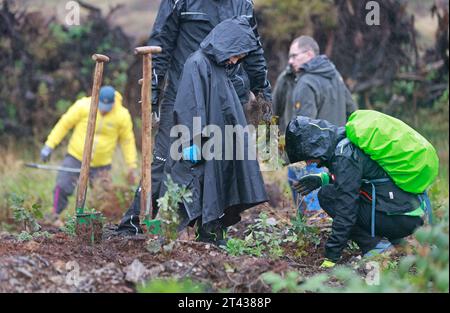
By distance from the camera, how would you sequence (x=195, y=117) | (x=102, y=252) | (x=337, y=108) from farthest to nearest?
(x=337, y=108), (x=195, y=117), (x=102, y=252)

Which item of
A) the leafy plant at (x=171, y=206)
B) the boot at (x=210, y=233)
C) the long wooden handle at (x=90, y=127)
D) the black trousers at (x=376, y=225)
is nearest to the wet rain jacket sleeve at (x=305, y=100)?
the black trousers at (x=376, y=225)

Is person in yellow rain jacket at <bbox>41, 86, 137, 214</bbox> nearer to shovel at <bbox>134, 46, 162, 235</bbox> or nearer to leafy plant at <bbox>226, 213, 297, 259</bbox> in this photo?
leafy plant at <bbox>226, 213, 297, 259</bbox>

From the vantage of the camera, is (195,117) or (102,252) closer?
(102,252)

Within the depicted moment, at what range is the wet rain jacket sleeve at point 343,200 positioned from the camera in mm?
6367

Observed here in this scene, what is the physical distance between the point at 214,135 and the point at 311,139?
699mm

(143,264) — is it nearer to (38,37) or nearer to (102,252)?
(102,252)

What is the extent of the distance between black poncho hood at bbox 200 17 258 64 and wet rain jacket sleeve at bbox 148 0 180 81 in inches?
16.6

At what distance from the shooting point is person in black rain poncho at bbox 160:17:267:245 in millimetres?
6398

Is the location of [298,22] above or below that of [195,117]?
above

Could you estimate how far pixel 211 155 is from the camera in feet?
21.2

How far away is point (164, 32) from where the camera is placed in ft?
22.6

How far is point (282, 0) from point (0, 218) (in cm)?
655
